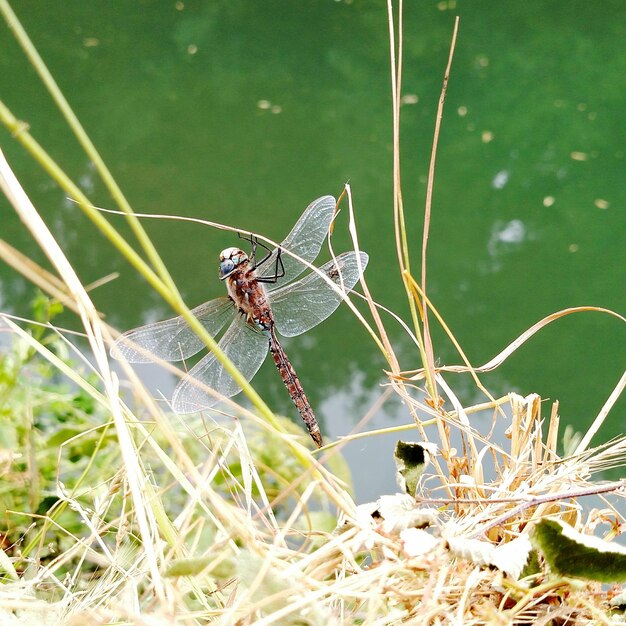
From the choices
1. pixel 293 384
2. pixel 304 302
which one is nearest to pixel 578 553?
pixel 293 384

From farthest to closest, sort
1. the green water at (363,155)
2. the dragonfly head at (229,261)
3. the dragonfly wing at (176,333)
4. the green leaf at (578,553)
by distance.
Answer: the green water at (363,155) < the dragonfly wing at (176,333) < the dragonfly head at (229,261) < the green leaf at (578,553)

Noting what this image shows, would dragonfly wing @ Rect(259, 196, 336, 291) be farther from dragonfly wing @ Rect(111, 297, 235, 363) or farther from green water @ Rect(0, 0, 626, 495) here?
green water @ Rect(0, 0, 626, 495)

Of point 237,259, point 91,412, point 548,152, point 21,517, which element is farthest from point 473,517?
point 548,152

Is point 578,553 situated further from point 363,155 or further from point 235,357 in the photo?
point 363,155

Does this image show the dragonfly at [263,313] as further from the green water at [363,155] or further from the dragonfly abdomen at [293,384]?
the green water at [363,155]

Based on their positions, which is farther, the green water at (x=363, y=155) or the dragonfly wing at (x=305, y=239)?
the green water at (x=363, y=155)

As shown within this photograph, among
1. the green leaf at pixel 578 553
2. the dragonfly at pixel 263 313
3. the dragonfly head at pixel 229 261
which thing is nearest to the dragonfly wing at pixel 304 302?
the dragonfly at pixel 263 313

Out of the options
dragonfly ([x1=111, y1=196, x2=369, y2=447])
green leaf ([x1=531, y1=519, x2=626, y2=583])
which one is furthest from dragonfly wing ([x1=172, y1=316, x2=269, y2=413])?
green leaf ([x1=531, y1=519, x2=626, y2=583])
